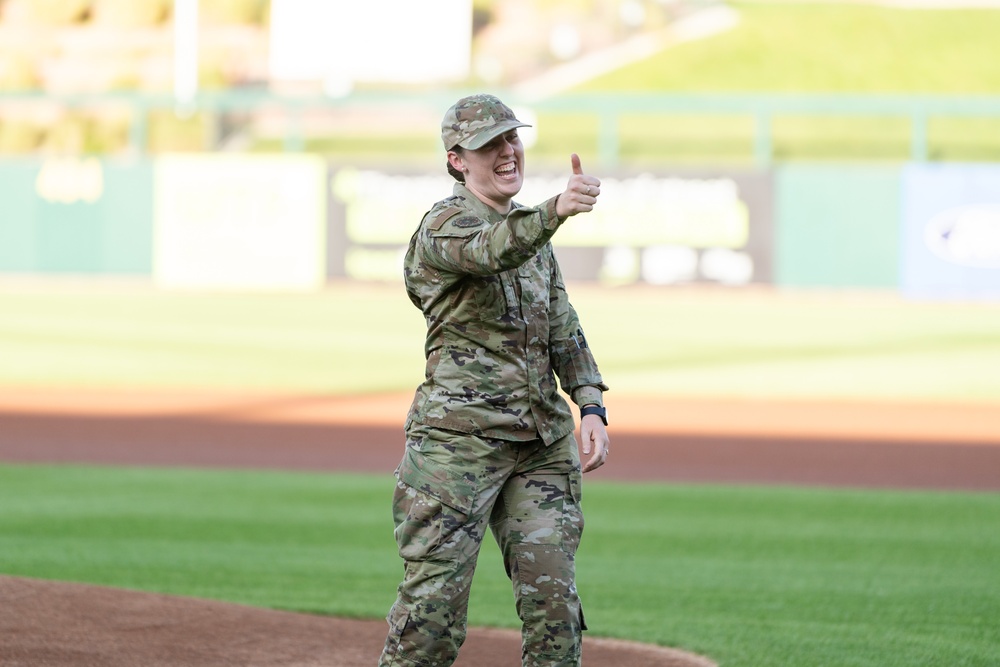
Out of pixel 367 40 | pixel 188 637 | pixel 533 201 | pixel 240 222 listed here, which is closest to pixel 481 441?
pixel 188 637

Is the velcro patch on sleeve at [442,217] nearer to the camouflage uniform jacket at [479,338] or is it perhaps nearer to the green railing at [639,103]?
the camouflage uniform jacket at [479,338]

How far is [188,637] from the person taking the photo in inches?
213

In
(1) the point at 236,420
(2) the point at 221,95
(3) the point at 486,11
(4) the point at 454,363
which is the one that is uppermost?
(3) the point at 486,11

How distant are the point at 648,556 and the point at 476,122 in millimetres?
4219

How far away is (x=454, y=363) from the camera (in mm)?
4086

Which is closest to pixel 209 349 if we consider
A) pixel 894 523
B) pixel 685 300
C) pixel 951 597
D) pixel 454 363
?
pixel 685 300

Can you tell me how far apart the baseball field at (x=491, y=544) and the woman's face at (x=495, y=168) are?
6.71 ft

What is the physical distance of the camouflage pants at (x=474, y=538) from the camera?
13.0 feet

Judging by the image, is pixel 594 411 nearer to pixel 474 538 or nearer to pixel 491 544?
pixel 474 538

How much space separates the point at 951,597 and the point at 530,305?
11.1ft

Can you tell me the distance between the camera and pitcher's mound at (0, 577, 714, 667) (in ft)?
16.8

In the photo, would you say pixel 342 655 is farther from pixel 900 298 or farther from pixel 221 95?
pixel 221 95

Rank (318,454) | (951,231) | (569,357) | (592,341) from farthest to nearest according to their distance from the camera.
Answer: (951,231) < (592,341) < (318,454) < (569,357)

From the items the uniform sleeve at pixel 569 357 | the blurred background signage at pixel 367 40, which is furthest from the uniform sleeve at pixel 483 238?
the blurred background signage at pixel 367 40
